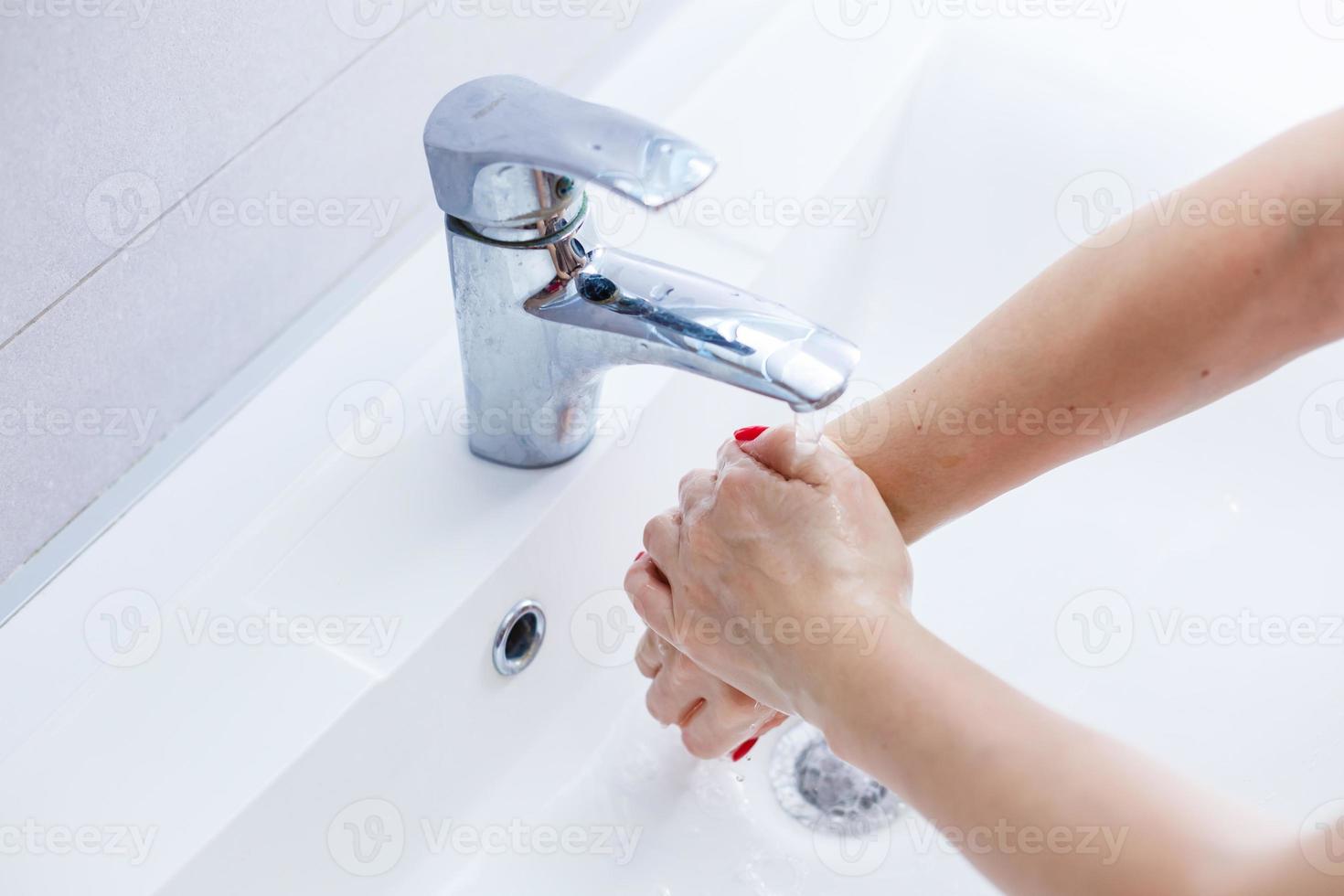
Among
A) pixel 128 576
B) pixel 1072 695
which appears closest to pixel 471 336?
pixel 128 576

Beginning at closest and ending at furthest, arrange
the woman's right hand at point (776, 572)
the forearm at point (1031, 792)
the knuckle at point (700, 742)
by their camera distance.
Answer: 1. the forearm at point (1031, 792)
2. the woman's right hand at point (776, 572)
3. the knuckle at point (700, 742)

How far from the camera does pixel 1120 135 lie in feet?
2.33

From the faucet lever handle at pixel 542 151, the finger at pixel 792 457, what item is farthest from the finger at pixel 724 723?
the faucet lever handle at pixel 542 151

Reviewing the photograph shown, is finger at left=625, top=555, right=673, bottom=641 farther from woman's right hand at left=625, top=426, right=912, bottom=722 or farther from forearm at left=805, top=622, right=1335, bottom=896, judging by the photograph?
forearm at left=805, top=622, right=1335, bottom=896

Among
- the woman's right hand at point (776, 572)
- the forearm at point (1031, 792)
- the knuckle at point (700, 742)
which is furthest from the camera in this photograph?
the knuckle at point (700, 742)

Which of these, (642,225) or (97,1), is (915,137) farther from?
(97,1)

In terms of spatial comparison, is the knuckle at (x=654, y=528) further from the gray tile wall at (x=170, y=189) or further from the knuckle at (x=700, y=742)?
the gray tile wall at (x=170, y=189)

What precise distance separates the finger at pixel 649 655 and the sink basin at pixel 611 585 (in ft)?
0.10

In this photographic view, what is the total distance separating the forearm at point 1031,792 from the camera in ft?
1.27

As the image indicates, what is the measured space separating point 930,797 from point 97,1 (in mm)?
399

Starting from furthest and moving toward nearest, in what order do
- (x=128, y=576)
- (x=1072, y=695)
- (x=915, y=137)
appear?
1. (x=915, y=137)
2. (x=1072, y=695)
3. (x=128, y=576)

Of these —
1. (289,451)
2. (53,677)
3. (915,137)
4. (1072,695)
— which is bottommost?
(53,677)

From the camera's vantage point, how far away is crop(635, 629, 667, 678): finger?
0.62m

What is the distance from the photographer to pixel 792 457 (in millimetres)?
556
